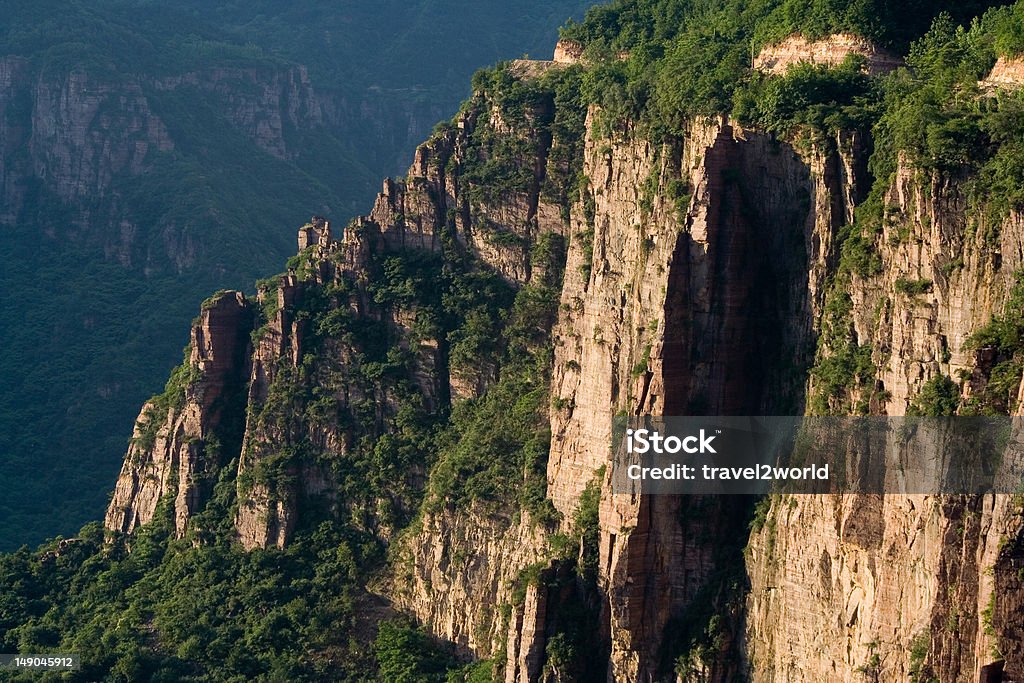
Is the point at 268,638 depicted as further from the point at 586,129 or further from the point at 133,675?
the point at 586,129

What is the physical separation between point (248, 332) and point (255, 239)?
156 feet

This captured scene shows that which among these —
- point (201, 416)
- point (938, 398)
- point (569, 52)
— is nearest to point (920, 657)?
point (938, 398)

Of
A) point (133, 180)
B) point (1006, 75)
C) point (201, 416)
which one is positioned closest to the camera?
point (1006, 75)

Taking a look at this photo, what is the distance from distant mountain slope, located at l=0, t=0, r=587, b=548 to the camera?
10981 centimetres

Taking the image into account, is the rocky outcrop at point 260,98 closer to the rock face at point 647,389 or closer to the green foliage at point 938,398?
the rock face at point 647,389

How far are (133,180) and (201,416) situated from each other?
5215 cm

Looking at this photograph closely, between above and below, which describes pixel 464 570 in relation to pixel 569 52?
below

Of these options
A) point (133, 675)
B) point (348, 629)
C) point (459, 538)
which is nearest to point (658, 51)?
point (459, 538)

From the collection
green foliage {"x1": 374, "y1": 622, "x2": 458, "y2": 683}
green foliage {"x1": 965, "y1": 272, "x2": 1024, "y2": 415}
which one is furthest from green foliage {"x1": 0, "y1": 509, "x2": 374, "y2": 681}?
green foliage {"x1": 965, "y1": 272, "x2": 1024, "y2": 415}

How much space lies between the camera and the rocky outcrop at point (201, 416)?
78875 mm

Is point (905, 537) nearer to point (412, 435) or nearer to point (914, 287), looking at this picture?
point (914, 287)

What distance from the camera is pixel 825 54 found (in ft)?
202

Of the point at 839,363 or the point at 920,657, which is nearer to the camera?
the point at 920,657

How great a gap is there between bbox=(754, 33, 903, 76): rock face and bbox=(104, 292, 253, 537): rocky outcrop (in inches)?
975
